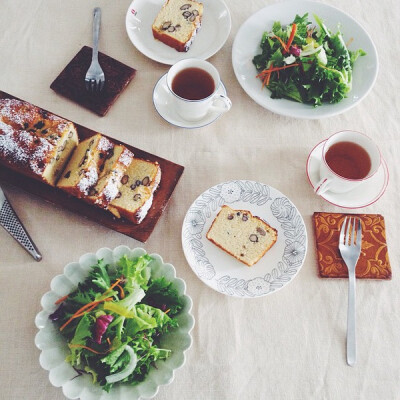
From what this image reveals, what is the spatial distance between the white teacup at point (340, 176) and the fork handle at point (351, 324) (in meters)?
0.30

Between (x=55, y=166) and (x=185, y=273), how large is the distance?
1.95 feet

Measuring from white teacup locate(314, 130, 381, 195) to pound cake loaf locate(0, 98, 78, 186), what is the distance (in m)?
0.91

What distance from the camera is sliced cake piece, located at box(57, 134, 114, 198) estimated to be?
1.46 metres

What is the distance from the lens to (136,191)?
1475 millimetres

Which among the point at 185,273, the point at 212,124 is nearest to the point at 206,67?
the point at 212,124

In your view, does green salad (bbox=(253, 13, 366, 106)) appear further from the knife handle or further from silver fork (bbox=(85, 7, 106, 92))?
the knife handle

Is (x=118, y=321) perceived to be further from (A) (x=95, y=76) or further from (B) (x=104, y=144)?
(A) (x=95, y=76)

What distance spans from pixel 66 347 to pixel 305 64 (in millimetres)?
1286

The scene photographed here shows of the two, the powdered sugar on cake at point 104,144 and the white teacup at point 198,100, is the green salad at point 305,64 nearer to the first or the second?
the white teacup at point 198,100

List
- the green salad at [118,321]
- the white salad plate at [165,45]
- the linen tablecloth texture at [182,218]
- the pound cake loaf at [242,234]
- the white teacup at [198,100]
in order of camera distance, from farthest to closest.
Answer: the white salad plate at [165,45] → the white teacup at [198,100] → the pound cake loaf at [242,234] → the linen tablecloth texture at [182,218] → the green salad at [118,321]

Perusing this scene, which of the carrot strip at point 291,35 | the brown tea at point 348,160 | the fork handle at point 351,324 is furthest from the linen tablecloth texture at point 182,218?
the carrot strip at point 291,35

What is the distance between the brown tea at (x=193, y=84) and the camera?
1632 millimetres

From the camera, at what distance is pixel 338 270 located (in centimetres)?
148

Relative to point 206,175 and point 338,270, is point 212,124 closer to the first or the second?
point 206,175
